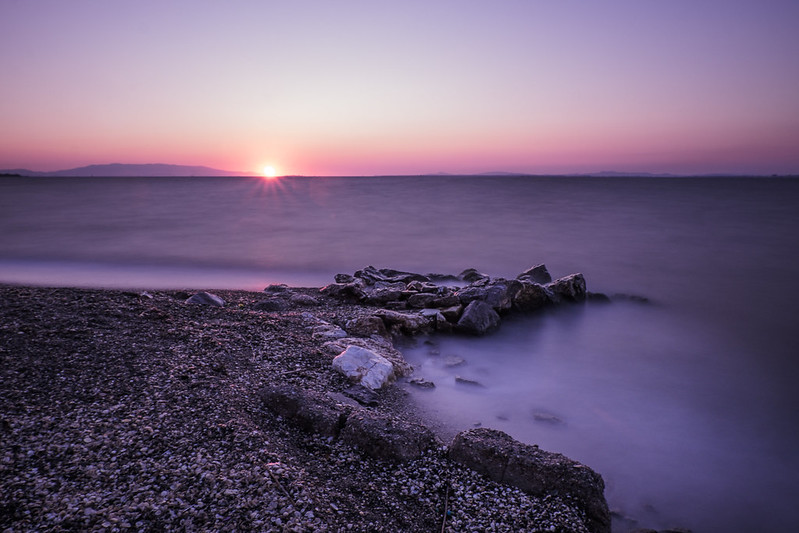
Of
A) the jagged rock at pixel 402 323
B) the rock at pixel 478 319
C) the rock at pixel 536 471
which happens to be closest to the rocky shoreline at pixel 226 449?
the rock at pixel 536 471

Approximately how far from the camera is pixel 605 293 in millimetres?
11453

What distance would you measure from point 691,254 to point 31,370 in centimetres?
1838

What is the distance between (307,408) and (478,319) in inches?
167

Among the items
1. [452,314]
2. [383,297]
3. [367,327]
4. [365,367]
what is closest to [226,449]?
[365,367]

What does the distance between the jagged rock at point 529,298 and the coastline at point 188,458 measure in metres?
4.52

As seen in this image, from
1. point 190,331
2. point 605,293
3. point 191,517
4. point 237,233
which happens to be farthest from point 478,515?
point 237,233

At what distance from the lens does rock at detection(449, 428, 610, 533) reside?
3268 millimetres

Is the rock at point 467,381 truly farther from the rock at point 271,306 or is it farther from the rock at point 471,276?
the rock at point 471,276

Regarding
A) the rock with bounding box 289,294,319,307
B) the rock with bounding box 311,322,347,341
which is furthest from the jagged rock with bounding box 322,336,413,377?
the rock with bounding box 289,294,319,307

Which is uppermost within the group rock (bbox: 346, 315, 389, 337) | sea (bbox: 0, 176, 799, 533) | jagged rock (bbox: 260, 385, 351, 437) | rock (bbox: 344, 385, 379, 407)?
jagged rock (bbox: 260, 385, 351, 437)

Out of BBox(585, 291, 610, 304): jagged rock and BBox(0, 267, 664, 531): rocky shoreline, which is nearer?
BBox(0, 267, 664, 531): rocky shoreline

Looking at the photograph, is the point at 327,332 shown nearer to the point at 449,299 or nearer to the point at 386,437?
the point at 449,299

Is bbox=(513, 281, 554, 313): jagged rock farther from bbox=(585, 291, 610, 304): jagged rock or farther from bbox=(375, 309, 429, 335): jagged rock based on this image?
bbox=(375, 309, 429, 335): jagged rock

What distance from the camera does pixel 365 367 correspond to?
17.3ft
